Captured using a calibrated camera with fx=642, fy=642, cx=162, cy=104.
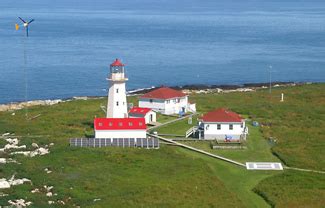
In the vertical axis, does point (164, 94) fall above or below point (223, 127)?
above

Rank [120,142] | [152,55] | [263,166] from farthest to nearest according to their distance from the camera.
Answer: [152,55] → [120,142] → [263,166]

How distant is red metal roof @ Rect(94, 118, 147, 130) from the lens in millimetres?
41688

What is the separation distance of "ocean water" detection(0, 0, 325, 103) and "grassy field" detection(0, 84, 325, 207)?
108 feet

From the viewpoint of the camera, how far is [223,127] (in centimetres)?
4362

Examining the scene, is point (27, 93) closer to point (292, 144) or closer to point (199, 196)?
point (292, 144)

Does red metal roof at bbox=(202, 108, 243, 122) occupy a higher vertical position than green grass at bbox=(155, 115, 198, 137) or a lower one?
higher

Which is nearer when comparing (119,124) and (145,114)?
(119,124)

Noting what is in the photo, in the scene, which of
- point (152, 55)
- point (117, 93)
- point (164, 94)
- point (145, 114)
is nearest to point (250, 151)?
point (117, 93)

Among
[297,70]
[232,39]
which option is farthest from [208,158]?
[232,39]

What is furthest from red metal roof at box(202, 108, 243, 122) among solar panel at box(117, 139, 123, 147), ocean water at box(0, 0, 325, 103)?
ocean water at box(0, 0, 325, 103)

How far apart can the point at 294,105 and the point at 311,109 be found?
3107mm

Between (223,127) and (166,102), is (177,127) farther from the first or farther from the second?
(166,102)

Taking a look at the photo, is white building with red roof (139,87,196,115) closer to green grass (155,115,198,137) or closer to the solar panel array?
green grass (155,115,198,137)

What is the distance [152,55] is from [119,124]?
232ft
